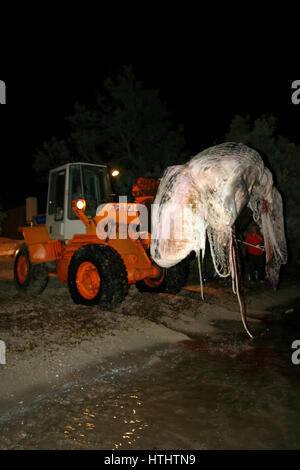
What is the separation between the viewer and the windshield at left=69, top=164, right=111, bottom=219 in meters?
8.70

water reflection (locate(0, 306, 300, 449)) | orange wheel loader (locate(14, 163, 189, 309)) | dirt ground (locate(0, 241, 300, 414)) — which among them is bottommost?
water reflection (locate(0, 306, 300, 449))

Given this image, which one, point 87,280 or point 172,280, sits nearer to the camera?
point 87,280

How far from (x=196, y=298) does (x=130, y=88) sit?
47.1 ft

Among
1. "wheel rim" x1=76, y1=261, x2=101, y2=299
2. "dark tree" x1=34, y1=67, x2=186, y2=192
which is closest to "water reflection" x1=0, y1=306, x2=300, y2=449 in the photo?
"wheel rim" x1=76, y1=261, x2=101, y2=299

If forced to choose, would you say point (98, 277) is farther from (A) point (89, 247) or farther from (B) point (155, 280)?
(B) point (155, 280)

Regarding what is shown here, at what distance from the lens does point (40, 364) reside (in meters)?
5.17

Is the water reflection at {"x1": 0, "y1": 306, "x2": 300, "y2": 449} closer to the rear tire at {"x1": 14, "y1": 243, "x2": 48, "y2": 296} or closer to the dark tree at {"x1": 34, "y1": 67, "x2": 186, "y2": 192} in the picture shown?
the rear tire at {"x1": 14, "y1": 243, "x2": 48, "y2": 296}

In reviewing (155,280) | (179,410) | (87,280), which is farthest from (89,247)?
(179,410)

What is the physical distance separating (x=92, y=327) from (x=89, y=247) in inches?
63.4

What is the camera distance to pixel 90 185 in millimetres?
9070

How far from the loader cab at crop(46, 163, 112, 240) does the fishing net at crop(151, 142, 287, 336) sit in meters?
3.02

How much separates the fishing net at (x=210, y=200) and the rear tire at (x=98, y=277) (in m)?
1.33
